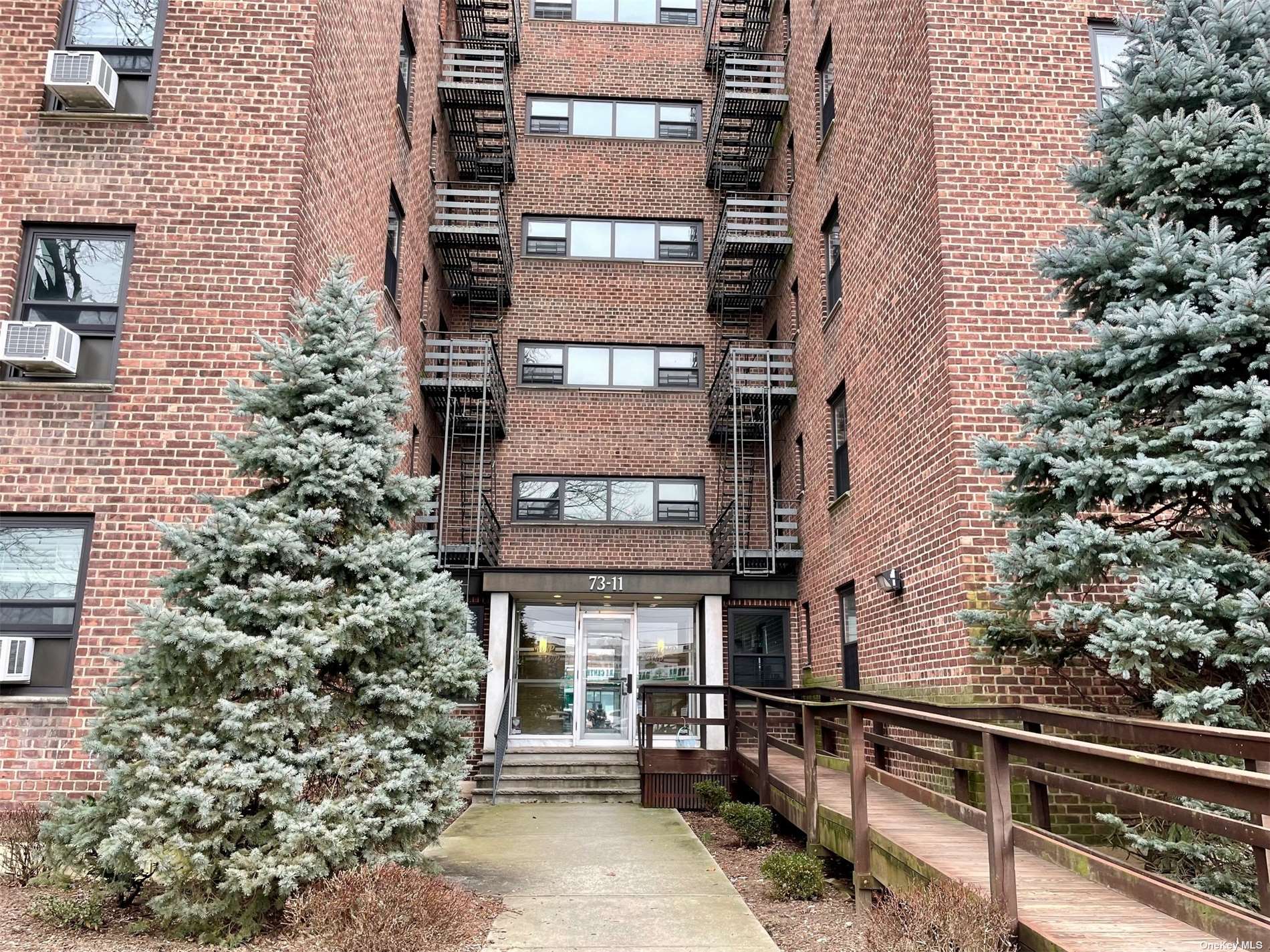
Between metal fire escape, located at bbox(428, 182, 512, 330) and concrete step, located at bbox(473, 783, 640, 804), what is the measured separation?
30.9 ft

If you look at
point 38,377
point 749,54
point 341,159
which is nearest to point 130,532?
point 38,377

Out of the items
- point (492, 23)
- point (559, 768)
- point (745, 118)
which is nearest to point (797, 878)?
point (559, 768)

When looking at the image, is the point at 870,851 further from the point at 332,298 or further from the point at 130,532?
the point at 130,532

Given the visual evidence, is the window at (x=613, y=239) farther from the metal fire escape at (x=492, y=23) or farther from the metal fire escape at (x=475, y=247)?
the metal fire escape at (x=492, y=23)

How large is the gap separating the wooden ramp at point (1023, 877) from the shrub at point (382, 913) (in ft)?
8.90

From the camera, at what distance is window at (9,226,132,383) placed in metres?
9.22

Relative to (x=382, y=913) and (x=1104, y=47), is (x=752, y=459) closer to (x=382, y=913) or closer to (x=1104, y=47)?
(x=1104, y=47)

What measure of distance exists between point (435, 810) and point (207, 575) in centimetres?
219

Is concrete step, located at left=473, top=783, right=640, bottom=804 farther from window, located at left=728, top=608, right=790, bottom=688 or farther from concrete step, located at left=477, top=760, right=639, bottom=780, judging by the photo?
window, located at left=728, top=608, right=790, bottom=688

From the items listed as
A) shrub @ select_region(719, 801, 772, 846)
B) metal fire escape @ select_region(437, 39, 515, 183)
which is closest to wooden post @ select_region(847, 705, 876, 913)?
shrub @ select_region(719, 801, 772, 846)

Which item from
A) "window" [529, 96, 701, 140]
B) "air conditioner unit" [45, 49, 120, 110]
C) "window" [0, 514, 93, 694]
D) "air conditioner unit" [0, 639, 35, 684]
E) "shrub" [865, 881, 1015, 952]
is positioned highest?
"window" [529, 96, 701, 140]

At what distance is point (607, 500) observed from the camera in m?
18.1

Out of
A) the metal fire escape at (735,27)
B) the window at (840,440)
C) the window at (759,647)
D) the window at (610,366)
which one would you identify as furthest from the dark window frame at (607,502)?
the metal fire escape at (735,27)

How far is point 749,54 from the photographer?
1806 cm
